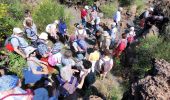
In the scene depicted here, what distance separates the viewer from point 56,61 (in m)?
11.3

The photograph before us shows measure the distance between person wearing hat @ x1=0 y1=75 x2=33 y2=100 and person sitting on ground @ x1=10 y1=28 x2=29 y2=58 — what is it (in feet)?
14.4

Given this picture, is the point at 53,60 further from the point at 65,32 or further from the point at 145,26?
the point at 145,26

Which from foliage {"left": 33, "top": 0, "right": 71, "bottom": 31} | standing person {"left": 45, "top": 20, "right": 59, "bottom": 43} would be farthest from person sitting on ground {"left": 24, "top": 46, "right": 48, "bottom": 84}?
foliage {"left": 33, "top": 0, "right": 71, "bottom": 31}

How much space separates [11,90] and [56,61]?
4172 mm

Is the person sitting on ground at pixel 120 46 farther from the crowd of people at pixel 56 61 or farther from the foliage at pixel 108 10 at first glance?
the foliage at pixel 108 10

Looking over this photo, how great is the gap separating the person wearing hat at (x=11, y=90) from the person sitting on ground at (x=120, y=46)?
273 inches

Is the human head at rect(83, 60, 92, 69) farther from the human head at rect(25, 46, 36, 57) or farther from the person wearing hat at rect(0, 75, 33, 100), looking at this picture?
the person wearing hat at rect(0, 75, 33, 100)

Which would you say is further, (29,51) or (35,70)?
(29,51)

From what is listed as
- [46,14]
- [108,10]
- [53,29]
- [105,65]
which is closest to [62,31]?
[53,29]

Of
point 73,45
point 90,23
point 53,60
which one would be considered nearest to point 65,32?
point 73,45

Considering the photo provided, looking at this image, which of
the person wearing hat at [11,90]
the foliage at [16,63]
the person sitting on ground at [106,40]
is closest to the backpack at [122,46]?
the person sitting on ground at [106,40]

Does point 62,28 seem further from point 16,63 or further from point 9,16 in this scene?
point 16,63

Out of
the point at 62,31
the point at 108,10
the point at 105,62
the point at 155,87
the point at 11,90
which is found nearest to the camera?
the point at 155,87

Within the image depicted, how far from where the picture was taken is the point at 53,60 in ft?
37.0
